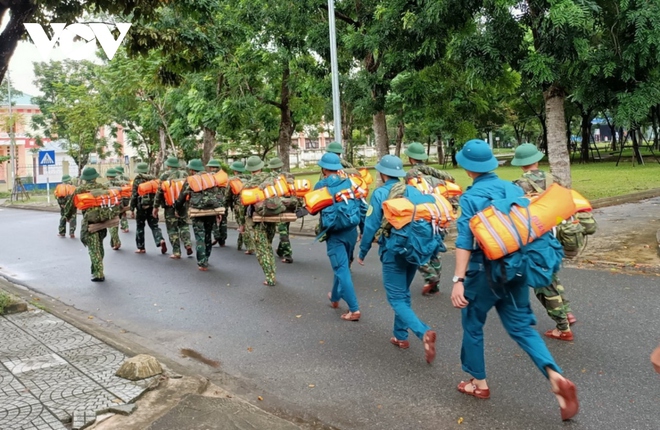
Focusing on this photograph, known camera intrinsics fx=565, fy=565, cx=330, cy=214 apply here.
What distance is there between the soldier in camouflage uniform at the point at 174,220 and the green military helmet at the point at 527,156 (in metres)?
6.84

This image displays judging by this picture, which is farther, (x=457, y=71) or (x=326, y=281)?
(x=457, y=71)

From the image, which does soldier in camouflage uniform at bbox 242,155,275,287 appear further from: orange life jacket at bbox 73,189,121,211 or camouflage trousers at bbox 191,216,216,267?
orange life jacket at bbox 73,189,121,211

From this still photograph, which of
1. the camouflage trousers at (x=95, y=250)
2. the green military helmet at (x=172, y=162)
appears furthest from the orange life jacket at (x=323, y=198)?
the green military helmet at (x=172, y=162)

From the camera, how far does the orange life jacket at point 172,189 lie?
1052 cm

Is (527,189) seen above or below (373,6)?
below

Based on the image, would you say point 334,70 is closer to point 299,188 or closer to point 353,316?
point 299,188

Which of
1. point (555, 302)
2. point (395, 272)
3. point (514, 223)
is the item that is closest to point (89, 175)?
point (395, 272)

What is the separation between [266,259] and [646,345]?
4.82m

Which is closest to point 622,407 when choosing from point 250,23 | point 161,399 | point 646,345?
point 646,345

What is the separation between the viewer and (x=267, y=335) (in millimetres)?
5770

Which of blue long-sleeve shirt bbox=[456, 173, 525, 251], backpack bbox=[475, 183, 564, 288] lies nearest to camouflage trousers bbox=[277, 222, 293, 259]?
blue long-sleeve shirt bbox=[456, 173, 525, 251]

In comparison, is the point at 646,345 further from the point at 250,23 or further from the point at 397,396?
the point at 250,23

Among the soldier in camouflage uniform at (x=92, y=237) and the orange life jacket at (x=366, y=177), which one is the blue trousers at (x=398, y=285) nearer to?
the orange life jacket at (x=366, y=177)

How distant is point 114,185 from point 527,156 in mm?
10163
